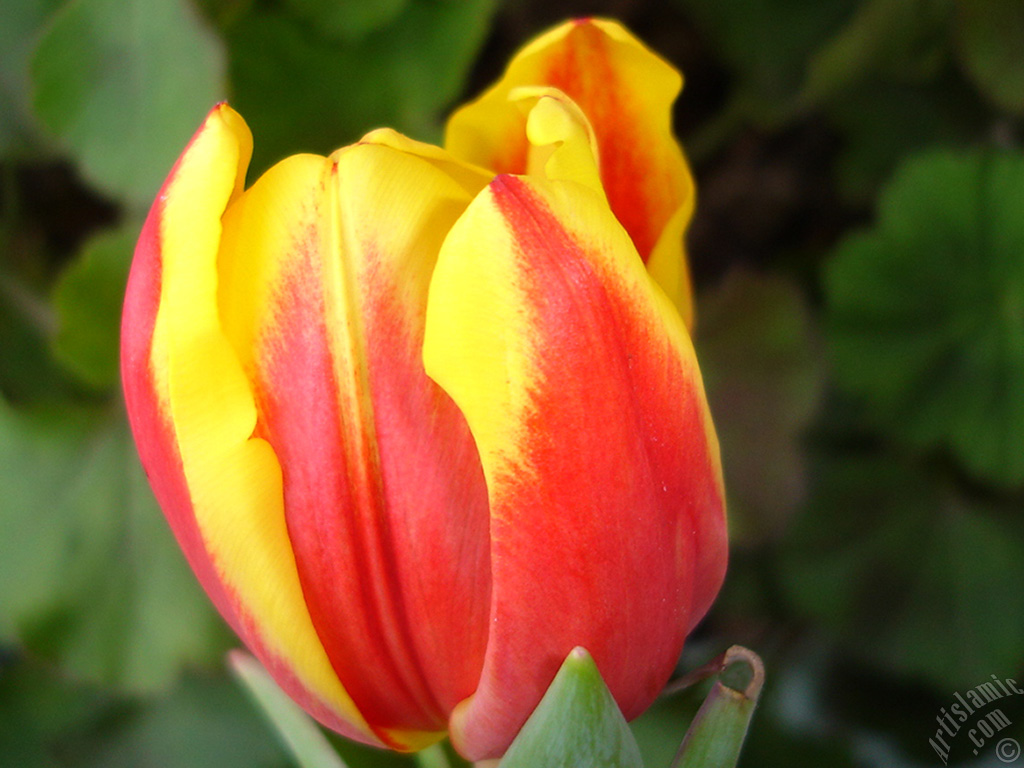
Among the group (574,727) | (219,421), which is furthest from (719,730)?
(219,421)

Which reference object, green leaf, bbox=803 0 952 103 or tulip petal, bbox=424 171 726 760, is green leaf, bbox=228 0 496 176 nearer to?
green leaf, bbox=803 0 952 103

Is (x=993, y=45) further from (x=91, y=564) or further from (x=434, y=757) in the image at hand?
(x=91, y=564)

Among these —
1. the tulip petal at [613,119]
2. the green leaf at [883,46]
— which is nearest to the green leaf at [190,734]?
the tulip petal at [613,119]

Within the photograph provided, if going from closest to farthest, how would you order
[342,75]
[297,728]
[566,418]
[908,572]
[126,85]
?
[566,418] < [297,728] < [126,85] < [342,75] < [908,572]

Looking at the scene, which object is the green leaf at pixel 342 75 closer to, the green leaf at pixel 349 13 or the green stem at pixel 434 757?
the green leaf at pixel 349 13

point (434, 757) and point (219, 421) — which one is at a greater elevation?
point (219, 421)
